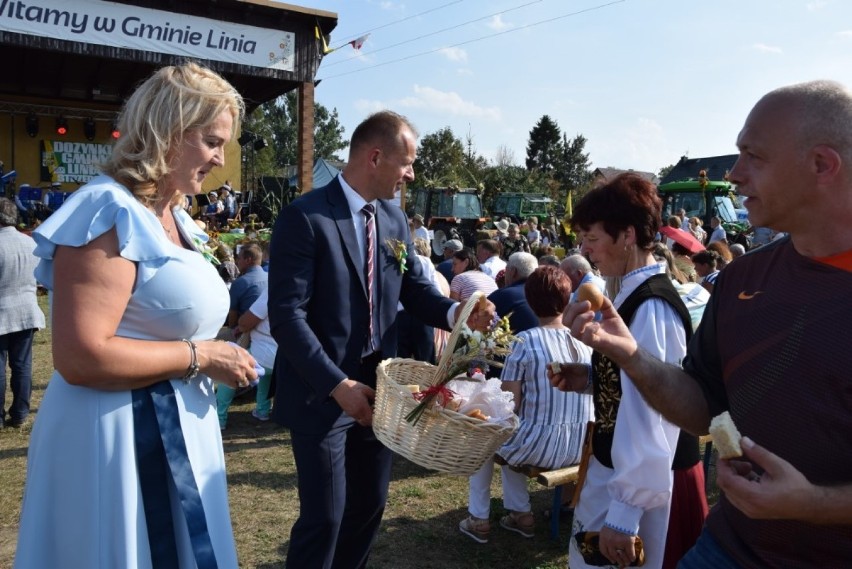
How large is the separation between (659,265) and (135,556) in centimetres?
206

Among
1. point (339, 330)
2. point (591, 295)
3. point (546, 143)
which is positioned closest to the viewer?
point (591, 295)

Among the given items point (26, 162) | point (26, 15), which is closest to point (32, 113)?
point (26, 162)

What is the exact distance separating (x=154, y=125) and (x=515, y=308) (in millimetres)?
4173

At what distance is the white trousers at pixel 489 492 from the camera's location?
4.54m

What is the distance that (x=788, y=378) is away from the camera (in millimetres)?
1548

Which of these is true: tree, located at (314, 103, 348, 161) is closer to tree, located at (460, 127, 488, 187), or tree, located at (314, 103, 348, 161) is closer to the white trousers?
tree, located at (460, 127, 488, 187)

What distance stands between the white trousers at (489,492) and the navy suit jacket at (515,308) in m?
1.34

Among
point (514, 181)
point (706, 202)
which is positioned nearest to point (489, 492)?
point (706, 202)

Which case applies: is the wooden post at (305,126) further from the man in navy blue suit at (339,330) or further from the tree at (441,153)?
the tree at (441,153)

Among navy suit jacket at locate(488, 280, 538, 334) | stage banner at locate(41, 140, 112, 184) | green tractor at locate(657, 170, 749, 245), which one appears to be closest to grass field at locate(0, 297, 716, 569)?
navy suit jacket at locate(488, 280, 538, 334)

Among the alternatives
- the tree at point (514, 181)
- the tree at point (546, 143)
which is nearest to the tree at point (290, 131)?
the tree at point (546, 143)

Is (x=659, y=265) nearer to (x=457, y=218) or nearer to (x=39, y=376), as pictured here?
(x=39, y=376)

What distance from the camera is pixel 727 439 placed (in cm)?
144

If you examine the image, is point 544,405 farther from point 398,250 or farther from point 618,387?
point 618,387
